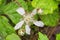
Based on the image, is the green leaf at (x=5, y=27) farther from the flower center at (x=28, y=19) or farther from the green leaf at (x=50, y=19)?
the green leaf at (x=50, y=19)

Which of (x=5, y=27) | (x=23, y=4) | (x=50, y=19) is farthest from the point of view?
(x=50, y=19)

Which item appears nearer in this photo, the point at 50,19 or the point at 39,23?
the point at 39,23

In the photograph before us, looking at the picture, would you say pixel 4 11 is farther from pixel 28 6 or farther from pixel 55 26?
pixel 55 26

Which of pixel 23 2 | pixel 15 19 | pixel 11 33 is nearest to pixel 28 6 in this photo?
pixel 23 2

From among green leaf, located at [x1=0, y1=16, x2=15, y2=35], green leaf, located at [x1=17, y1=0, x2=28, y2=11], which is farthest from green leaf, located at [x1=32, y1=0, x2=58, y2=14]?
green leaf, located at [x1=0, y1=16, x2=15, y2=35]

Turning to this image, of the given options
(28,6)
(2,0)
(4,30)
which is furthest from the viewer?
(28,6)

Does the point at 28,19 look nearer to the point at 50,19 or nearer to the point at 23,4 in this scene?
the point at 23,4

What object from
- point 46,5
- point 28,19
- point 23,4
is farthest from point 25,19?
point 46,5
